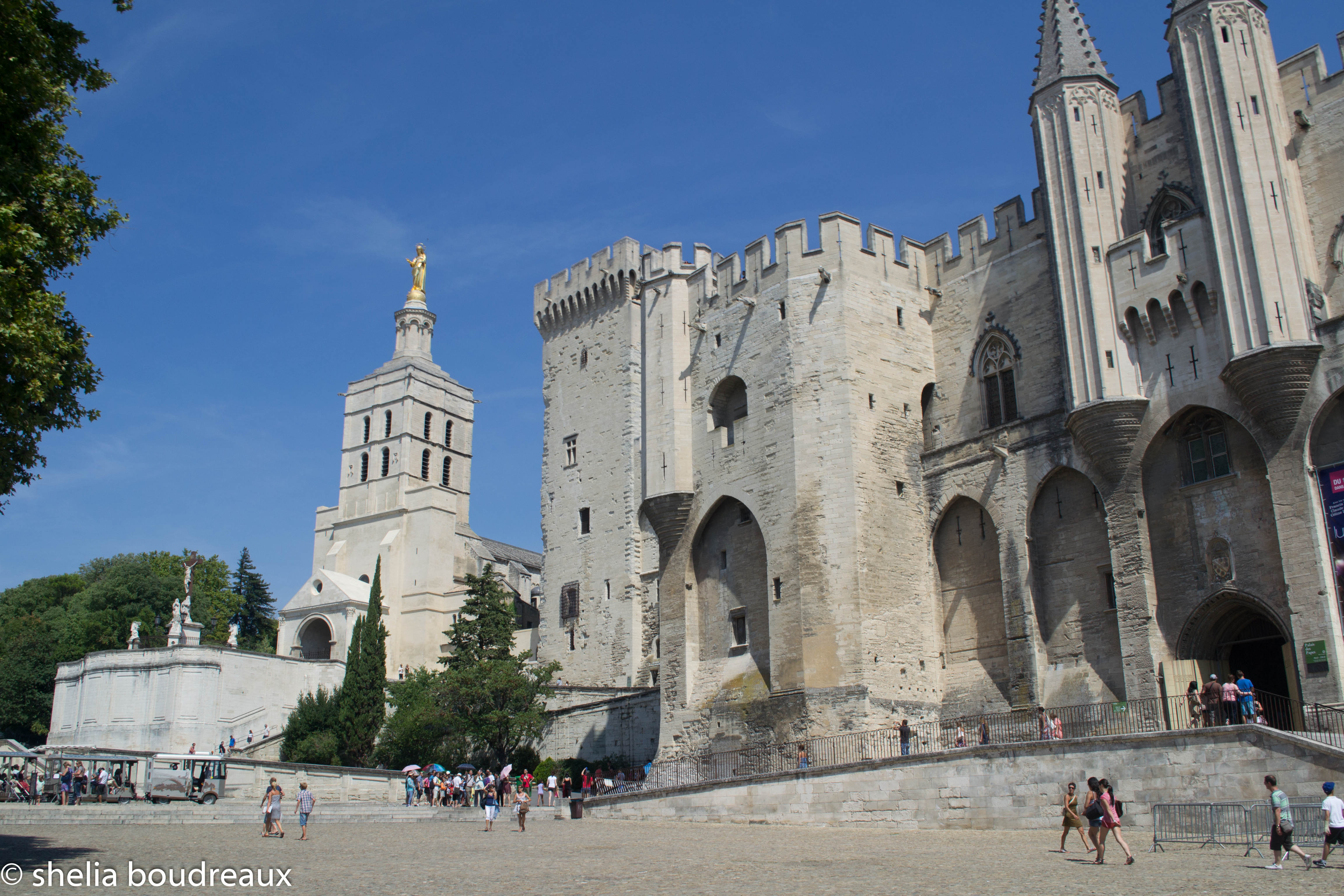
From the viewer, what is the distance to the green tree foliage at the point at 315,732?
1527 inches

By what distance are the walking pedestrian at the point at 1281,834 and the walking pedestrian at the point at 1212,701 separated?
481 centimetres

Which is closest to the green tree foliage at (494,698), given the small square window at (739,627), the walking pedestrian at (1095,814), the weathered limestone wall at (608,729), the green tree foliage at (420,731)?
the green tree foliage at (420,731)

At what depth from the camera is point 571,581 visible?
40312 millimetres

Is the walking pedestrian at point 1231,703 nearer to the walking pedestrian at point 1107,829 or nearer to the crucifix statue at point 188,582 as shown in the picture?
the walking pedestrian at point 1107,829

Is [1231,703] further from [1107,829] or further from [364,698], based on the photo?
[364,698]

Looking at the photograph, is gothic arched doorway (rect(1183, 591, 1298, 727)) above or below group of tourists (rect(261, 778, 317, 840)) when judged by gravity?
above

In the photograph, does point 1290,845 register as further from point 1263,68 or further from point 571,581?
point 571,581

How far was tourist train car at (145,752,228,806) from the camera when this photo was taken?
27.7 m

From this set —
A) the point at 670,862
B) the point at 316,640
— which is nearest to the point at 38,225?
the point at 670,862

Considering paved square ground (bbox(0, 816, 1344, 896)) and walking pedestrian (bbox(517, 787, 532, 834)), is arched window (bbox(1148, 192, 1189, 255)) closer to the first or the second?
paved square ground (bbox(0, 816, 1344, 896))

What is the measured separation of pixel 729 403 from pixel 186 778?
1675cm

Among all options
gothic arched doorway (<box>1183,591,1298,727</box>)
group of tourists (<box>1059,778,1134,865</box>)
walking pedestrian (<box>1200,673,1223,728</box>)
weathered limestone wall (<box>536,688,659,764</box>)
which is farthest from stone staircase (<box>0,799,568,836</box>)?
gothic arched doorway (<box>1183,591,1298,727</box>)

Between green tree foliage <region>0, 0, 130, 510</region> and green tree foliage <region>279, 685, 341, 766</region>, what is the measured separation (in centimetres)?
2758

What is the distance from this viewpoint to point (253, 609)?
227 ft
